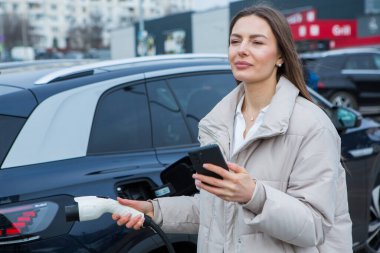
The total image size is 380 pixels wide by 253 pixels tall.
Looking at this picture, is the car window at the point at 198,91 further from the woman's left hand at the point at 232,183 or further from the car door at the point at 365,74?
the car door at the point at 365,74

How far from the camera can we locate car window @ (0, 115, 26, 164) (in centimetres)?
221

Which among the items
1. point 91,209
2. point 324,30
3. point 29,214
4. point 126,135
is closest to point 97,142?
point 126,135

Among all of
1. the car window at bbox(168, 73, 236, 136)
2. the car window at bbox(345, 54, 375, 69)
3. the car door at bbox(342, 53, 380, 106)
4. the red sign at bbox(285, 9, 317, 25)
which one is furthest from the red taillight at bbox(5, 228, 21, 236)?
the red sign at bbox(285, 9, 317, 25)

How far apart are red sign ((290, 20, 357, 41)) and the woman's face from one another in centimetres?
2517

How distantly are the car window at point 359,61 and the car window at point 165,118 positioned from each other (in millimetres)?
10158

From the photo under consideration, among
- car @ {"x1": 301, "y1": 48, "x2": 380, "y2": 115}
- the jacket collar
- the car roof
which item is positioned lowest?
car @ {"x1": 301, "y1": 48, "x2": 380, "y2": 115}

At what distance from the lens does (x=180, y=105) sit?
9.91 feet

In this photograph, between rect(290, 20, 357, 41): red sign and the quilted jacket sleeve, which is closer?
the quilted jacket sleeve

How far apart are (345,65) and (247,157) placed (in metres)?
11.2

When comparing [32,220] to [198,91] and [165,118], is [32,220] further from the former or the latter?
[198,91]

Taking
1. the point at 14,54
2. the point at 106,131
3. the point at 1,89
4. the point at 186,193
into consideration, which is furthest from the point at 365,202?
the point at 14,54

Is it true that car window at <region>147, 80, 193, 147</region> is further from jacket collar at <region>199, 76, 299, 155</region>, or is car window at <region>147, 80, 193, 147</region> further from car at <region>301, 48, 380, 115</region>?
car at <region>301, 48, 380, 115</region>

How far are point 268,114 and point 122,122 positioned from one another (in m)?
1.12

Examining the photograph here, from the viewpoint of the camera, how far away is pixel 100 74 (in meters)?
2.69
